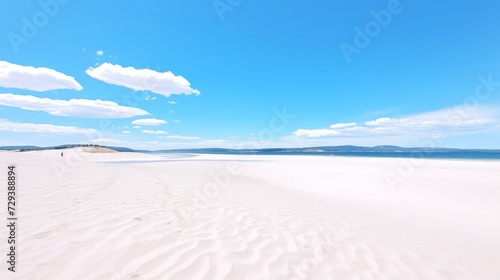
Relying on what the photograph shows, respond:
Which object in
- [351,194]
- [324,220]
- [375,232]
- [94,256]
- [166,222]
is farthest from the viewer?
[351,194]

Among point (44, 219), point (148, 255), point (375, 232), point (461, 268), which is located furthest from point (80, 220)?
point (461, 268)

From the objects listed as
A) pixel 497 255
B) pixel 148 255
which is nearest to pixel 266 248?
pixel 148 255

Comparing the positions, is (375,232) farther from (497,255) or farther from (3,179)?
(3,179)

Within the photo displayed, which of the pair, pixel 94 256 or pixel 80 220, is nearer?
pixel 94 256

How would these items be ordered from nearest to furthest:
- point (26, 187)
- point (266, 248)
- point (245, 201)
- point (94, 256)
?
1. point (94, 256)
2. point (266, 248)
3. point (26, 187)
4. point (245, 201)

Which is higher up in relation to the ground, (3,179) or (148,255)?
(3,179)

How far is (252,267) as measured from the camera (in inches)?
126

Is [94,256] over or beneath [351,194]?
over

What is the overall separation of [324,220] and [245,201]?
9.20 ft

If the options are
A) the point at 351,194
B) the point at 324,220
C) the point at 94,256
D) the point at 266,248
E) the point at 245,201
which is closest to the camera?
the point at 94,256

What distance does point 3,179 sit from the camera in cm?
774

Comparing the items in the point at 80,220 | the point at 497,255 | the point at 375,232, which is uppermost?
the point at 80,220

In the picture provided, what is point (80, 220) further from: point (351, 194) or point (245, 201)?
point (351, 194)

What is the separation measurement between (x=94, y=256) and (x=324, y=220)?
208 inches
